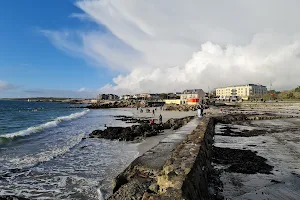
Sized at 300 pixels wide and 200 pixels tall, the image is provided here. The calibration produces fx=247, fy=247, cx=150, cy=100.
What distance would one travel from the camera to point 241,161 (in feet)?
32.7

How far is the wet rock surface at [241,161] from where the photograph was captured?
29.1 feet

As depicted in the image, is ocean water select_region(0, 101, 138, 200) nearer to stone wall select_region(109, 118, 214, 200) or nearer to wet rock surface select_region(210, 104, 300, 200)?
A: stone wall select_region(109, 118, 214, 200)

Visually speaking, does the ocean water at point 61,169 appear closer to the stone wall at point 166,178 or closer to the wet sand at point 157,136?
the wet sand at point 157,136

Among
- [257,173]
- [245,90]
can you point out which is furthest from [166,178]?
[245,90]

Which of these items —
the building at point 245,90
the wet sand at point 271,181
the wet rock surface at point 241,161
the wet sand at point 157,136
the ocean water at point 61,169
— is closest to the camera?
the wet sand at point 271,181

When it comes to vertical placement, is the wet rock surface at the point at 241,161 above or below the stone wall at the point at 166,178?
below

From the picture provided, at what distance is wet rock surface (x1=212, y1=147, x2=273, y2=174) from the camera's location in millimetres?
8867

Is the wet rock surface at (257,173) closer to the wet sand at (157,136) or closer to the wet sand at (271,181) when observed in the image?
the wet sand at (271,181)

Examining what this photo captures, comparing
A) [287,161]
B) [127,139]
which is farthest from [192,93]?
[287,161]

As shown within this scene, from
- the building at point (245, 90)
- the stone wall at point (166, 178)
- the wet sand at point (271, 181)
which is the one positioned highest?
the building at point (245, 90)

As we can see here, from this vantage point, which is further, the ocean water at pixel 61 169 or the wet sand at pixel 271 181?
the ocean water at pixel 61 169

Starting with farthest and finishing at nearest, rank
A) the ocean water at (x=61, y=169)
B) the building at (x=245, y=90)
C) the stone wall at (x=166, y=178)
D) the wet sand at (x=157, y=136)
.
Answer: the building at (x=245, y=90), the wet sand at (x=157, y=136), the ocean water at (x=61, y=169), the stone wall at (x=166, y=178)

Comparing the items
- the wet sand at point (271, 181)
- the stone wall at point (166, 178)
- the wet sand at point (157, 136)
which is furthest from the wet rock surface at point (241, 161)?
the wet sand at point (157, 136)

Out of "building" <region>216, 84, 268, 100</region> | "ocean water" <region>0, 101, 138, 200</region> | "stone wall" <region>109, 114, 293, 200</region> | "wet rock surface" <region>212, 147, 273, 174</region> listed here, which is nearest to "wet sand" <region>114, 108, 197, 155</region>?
"ocean water" <region>0, 101, 138, 200</region>
